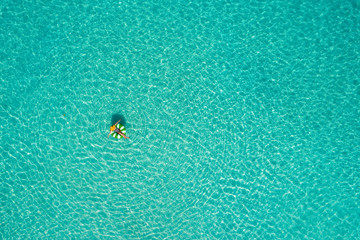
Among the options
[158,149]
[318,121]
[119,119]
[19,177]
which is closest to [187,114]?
[158,149]

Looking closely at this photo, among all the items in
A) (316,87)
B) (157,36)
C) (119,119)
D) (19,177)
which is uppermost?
(316,87)

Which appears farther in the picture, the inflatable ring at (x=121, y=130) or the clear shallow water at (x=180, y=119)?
the clear shallow water at (x=180, y=119)

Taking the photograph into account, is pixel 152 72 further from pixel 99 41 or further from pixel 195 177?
pixel 195 177

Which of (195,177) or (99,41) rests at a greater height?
(99,41)

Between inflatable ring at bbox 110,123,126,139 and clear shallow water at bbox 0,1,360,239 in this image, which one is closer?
inflatable ring at bbox 110,123,126,139

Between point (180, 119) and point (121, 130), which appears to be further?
point (180, 119)

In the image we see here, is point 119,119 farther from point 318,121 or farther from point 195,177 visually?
point 318,121

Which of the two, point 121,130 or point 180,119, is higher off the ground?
point 180,119
